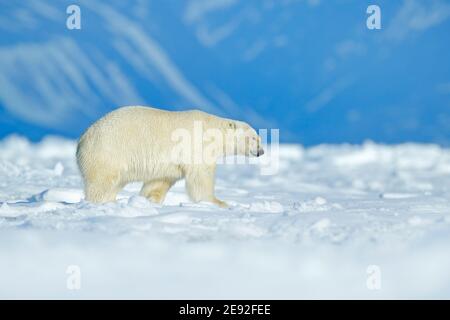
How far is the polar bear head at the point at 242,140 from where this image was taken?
10289 mm

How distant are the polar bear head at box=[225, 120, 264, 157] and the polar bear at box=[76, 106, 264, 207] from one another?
0.20 feet

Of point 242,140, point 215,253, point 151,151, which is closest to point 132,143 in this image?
point 151,151

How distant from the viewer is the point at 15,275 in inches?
215

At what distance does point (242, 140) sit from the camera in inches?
412

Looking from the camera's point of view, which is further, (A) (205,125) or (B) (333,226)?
(A) (205,125)

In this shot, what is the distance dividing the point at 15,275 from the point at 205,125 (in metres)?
4.92

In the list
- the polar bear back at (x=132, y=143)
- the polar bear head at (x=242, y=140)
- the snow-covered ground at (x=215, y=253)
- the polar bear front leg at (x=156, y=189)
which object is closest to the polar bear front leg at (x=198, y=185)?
the polar bear back at (x=132, y=143)

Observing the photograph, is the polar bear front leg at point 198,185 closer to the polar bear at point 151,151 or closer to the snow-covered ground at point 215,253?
the polar bear at point 151,151

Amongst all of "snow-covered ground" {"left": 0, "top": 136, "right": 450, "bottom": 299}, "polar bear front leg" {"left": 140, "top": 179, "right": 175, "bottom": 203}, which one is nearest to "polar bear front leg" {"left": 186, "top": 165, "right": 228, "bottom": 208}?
"polar bear front leg" {"left": 140, "top": 179, "right": 175, "bottom": 203}

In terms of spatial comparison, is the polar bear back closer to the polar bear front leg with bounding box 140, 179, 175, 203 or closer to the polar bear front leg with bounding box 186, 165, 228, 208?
the polar bear front leg with bounding box 186, 165, 228, 208

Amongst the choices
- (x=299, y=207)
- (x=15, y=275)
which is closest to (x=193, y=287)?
(x=15, y=275)
